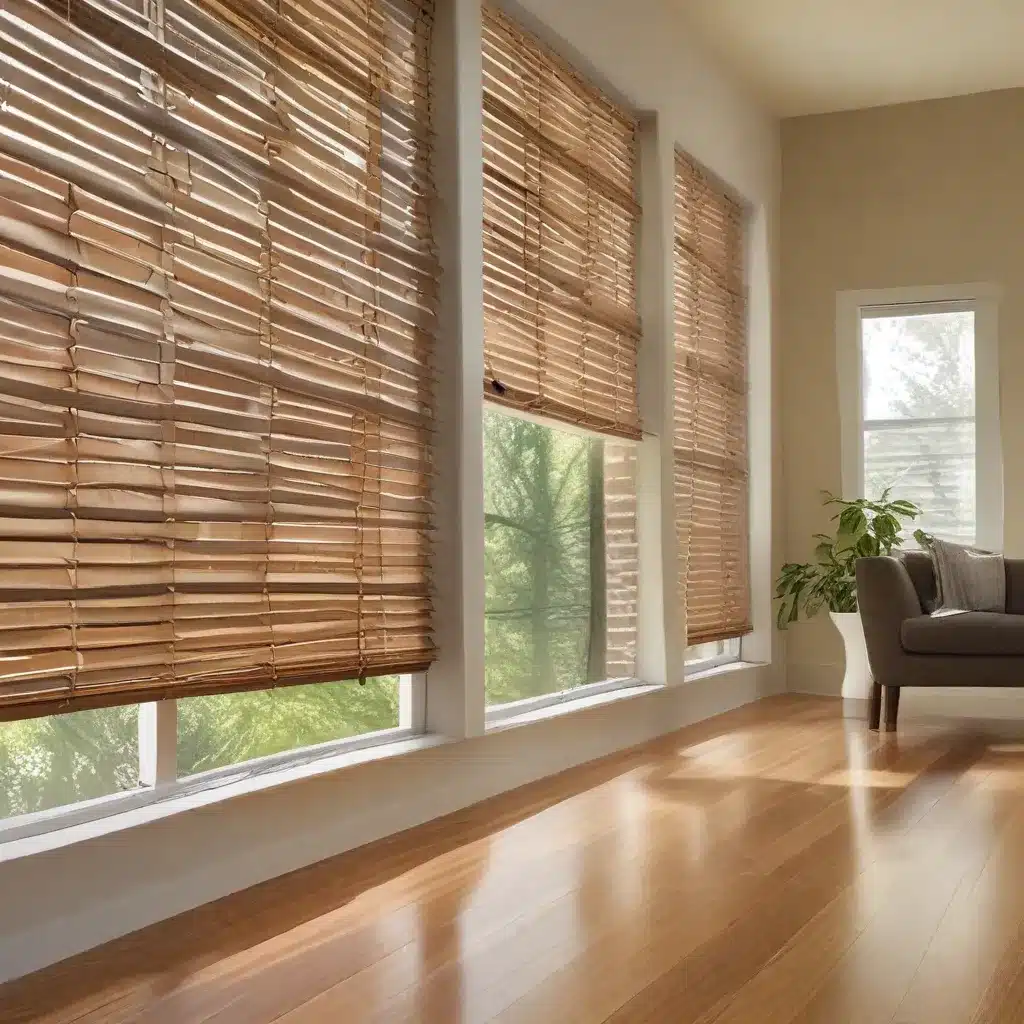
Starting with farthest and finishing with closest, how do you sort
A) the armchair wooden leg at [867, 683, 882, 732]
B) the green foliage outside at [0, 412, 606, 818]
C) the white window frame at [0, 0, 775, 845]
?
the armchair wooden leg at [867, 683, 882, 732] < the white window frame at [0, 0, 775, 845] < the green foliage outside at [0, 412, 606, 818]

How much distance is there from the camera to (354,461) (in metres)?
3.38

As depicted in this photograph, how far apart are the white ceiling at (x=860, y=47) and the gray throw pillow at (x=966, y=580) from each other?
2373 millimetres

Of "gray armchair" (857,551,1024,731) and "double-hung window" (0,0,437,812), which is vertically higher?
"double-hung window" (0,0,437,812)

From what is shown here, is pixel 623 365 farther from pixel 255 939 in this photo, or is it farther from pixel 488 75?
pixel 255 939

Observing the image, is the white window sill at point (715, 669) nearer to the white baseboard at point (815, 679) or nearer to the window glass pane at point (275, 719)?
the white baseboard at point (815, 679)

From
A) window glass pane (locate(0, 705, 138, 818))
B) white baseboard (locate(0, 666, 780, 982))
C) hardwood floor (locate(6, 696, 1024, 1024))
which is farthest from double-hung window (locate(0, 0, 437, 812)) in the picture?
hardwood floor (locate(6, 696, 1024, 1024))

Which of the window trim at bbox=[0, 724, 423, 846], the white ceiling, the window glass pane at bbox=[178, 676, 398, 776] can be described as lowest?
the window trim at bbox=[0, 724, 423, 846]

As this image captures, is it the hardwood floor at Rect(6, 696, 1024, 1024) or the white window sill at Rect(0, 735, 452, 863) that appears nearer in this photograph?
the hardwood floor at Rect(6, 696, 1024, 1024)

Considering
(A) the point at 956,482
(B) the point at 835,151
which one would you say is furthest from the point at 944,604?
(B) the point at 835,151

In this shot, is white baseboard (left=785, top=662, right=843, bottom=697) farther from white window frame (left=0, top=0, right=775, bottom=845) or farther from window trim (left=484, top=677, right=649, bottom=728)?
window trim (left=484, top=677, right=649, bottom=728)

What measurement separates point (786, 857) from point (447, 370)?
164 cm

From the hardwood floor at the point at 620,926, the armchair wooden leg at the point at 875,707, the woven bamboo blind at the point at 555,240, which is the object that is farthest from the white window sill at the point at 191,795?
the armchair wooden leg at the point at 875,707

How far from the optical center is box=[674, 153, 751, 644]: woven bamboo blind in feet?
19.8

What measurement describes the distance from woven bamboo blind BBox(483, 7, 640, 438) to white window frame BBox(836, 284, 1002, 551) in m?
2.18
